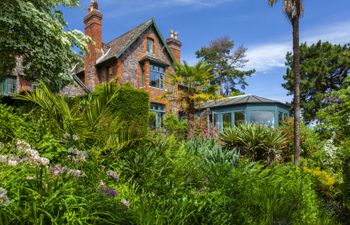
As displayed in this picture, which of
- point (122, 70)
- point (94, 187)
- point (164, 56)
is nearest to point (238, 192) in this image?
point (94, 187)

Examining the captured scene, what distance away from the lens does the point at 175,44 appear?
30.0m

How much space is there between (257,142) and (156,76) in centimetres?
1443

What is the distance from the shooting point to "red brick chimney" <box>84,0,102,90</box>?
2503 centimetres

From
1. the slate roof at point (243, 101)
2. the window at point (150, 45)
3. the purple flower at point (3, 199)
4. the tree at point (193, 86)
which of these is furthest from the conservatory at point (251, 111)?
the purple flower at point (3, 199)

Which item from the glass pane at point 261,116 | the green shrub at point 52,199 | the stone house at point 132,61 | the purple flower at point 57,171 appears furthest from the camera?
the glass pane at point 261,116

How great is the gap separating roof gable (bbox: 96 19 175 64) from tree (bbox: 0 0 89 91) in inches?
334

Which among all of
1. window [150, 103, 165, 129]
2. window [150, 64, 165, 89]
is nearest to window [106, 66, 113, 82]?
window [150, 64, 165, 89]

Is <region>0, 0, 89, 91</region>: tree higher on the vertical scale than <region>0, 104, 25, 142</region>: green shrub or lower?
higher

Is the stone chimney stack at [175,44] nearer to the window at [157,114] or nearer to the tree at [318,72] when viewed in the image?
the window at [157,114]

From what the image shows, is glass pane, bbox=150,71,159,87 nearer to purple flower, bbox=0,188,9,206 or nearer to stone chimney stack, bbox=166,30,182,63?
→ stone chimney stack, bbox=166,30,182,63

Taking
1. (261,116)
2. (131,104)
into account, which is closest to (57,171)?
(131,104)

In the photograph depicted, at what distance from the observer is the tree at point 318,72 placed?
123 feet

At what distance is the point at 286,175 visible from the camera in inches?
343

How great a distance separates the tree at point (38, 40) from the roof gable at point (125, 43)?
8.49 m
